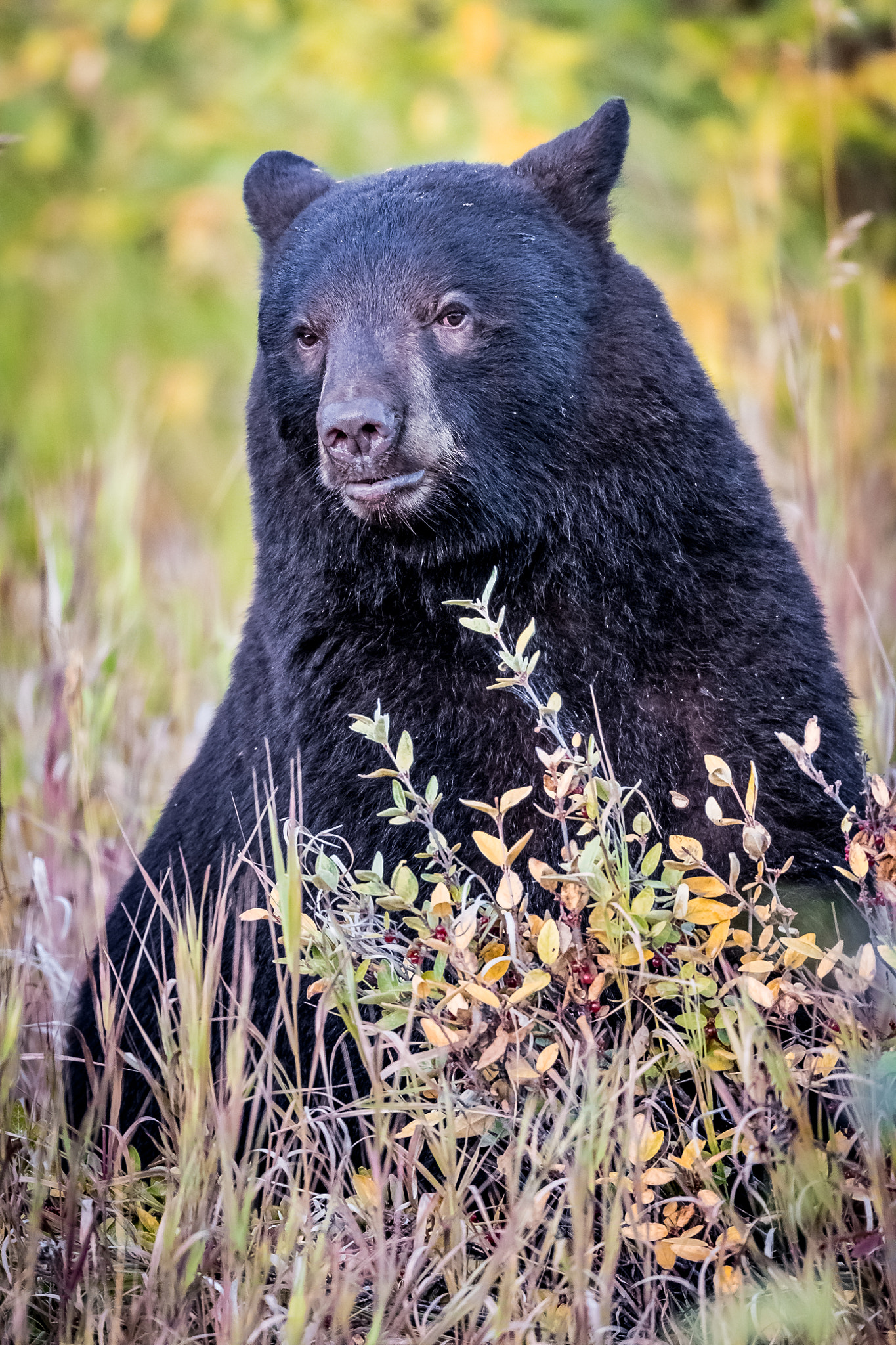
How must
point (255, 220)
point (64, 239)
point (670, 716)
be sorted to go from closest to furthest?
1. point (670, 716)
2. point (255, 220)
3. point (64, 239)

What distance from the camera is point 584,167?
2730 mm

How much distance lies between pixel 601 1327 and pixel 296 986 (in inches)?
23.0

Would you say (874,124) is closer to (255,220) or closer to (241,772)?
(255,220)

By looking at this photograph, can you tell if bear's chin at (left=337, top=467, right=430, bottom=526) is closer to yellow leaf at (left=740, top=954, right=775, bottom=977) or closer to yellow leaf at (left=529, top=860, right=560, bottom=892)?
yellow leaf at (left=529, top=860, right=560, bottom=892)

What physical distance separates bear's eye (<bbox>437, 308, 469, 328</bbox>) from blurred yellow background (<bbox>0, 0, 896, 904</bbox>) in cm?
79

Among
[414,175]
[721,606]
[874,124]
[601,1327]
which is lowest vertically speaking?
[601,1327]

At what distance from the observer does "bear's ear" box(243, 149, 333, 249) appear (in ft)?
9.75

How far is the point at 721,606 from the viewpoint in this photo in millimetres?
2457

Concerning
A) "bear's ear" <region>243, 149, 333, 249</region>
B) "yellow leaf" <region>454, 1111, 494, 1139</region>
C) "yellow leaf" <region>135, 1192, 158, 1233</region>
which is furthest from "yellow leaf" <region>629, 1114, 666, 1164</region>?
"bear's ear" <region>243, 149, 333, 249</region>

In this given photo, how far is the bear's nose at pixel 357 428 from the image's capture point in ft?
7.84

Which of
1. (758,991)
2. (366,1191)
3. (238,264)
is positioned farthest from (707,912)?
(238,264)

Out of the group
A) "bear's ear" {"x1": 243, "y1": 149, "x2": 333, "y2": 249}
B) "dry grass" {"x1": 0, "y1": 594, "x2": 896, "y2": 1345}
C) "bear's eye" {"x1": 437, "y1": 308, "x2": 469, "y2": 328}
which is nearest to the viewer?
"dry grass" {"x1": 0, "y1": 594, "x2": 896, "y2": 1345}

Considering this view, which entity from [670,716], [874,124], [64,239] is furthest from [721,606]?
[64,239]

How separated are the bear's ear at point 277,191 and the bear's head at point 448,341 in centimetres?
24
